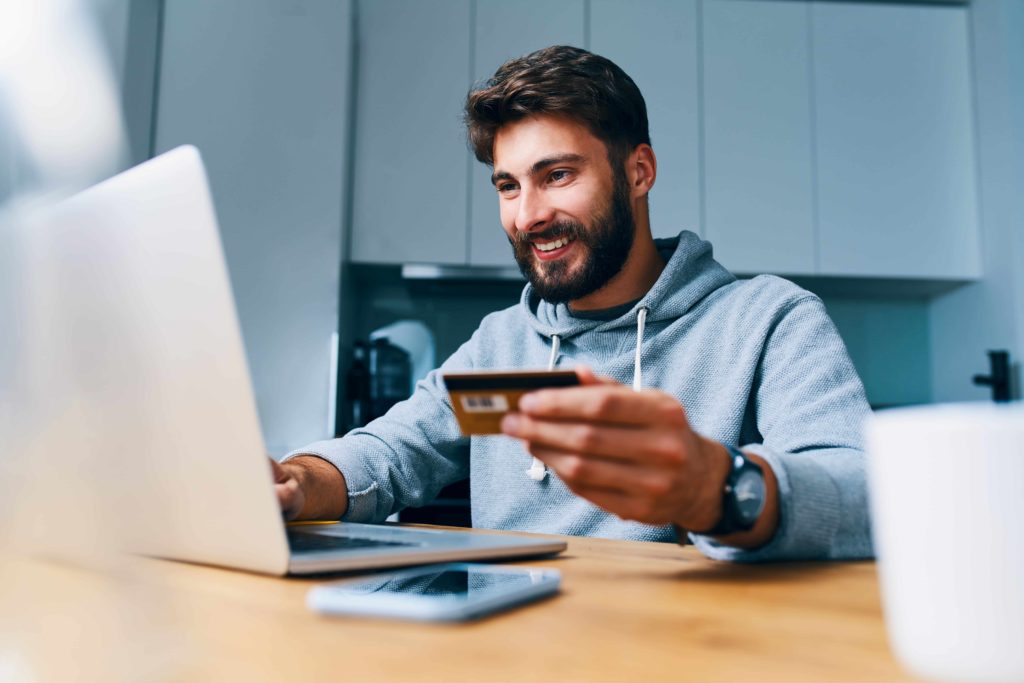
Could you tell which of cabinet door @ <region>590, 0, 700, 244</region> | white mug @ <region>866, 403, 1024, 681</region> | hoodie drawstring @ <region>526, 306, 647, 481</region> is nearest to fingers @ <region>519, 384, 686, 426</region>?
white mug @ <region>866, 403, 1024, 681</region>

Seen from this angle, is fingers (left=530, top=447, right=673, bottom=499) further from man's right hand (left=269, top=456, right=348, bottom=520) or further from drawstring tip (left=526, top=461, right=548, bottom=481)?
drawstring tip (left=526, top=461, right=548, bottom=481)

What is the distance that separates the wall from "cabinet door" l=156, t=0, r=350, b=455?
2.19 meters

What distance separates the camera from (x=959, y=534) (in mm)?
271

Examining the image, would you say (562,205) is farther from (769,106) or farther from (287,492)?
(769,106)

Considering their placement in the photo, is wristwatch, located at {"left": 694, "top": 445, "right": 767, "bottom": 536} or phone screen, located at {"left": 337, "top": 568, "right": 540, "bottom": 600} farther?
wristwatch, located at {"left": 694, "top": 445, "right": 767, "bottom": 536}

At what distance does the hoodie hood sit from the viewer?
120 centimetres

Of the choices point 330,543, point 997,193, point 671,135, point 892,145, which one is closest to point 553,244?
point 330,543

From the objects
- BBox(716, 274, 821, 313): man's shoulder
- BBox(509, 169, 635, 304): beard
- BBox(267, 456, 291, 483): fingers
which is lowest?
BBox(267, 456, 291, 483): fingers

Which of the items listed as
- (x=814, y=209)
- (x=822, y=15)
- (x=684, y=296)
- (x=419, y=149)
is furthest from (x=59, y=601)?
(x=822, y=15)

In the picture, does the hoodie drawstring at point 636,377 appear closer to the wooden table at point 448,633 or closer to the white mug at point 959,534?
the wooden table at point 448,633

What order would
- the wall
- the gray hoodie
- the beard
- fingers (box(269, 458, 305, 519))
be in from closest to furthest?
fingers (box(269, 458, 305, 519)), the gray hoodie, the beard, the wall

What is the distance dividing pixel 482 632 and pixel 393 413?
2.74 ft

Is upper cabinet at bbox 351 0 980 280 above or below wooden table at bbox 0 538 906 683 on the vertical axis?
above

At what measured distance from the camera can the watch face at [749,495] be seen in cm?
60
